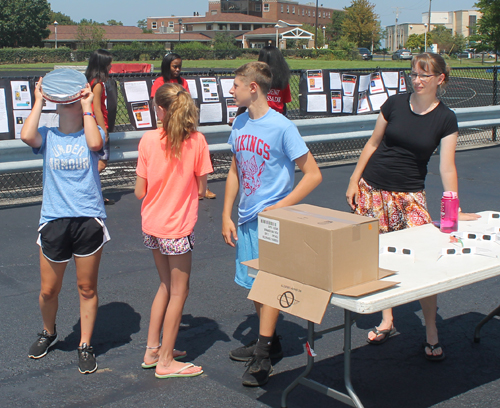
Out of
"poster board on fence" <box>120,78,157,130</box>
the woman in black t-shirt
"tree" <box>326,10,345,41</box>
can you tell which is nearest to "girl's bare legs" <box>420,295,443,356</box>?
the woman in black t-shirt

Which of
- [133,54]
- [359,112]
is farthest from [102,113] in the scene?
[133,54]

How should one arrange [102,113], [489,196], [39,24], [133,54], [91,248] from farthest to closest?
[39,24]
[133,54]
[489,196]
[102,113]
[91,248]

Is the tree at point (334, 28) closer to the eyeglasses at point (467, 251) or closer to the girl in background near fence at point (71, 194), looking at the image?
the girl in background near fence at point (71, 194)

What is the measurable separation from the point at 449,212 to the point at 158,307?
6.00 feet

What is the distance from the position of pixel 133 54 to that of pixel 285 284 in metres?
64.3

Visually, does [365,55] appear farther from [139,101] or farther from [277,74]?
[277,74]

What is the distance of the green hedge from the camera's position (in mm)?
63438

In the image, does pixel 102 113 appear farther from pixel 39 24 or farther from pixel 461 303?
pixel 39 24

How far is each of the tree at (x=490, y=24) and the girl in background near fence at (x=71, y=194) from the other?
56078 millimetres

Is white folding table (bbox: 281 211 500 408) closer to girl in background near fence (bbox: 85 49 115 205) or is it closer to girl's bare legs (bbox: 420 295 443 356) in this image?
girl's bare legs (bbox: 420 295 443 356)

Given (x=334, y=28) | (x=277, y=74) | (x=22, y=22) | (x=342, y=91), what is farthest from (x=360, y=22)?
(x=277, y=74)

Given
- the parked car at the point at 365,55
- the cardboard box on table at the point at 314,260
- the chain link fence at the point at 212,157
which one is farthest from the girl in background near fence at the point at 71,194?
the parked car at the point at 365,55

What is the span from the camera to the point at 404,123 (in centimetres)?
370

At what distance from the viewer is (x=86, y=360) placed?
3387 mm
